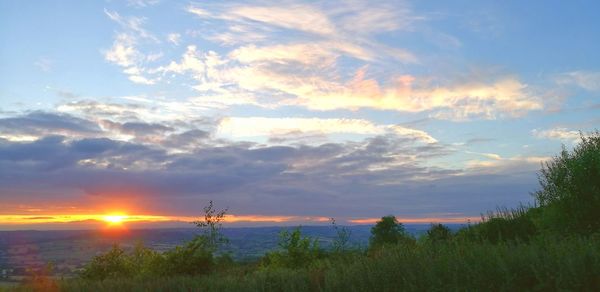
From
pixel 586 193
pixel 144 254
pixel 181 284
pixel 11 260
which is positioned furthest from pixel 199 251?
pixel 586 193

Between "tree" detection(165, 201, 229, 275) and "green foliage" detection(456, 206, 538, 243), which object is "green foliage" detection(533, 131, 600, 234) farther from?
"tree" detection(165, 201, 229, 275)

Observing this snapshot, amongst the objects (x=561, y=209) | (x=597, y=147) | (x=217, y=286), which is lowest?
(x=217, y=286)

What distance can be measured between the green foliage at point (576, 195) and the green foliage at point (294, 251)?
784 centimetres

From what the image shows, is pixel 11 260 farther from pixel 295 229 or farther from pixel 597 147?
pixel 597 147

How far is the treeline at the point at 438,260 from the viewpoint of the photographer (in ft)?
27.4

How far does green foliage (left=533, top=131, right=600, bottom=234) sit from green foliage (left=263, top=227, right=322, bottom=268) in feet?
25.7

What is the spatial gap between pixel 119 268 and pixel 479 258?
1268 centimetres

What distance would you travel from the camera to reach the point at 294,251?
19.6 m

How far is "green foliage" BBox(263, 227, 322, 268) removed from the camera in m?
19.2

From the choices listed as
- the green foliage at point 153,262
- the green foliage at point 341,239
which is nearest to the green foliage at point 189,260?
the green foliage at point 153,262

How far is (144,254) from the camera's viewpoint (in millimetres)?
18234

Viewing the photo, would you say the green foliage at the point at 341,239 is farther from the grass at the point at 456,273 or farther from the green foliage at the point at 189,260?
the grass at the point at 456,273

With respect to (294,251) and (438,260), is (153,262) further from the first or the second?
(438,260)

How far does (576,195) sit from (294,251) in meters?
9.42
